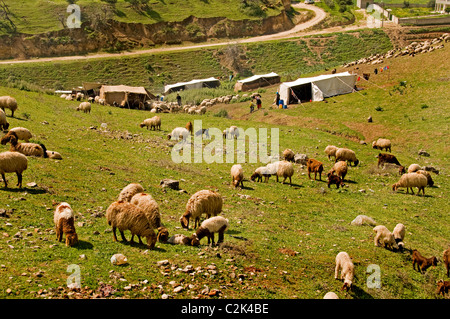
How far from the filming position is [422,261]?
559 inches

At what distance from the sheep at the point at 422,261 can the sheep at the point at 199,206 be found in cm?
640

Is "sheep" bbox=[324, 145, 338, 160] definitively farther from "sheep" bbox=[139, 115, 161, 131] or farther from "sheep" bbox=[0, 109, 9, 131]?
"sheep" bbox=[0, 109, 9, 131]

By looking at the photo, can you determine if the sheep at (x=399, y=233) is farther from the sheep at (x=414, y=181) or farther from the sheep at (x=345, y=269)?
the sheep at (x=414, y=181)

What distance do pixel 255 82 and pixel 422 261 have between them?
50829 mm

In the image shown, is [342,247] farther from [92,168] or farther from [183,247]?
[92,168]

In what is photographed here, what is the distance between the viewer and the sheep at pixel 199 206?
593 inches

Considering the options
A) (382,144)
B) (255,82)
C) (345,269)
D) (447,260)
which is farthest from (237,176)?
(255,82)

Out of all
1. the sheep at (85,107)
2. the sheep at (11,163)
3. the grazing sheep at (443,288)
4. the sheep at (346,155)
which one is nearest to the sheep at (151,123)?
the sheep at (85,107)

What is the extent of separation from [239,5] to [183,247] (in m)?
98.8

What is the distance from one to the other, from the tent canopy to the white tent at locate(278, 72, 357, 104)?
13.8 meters

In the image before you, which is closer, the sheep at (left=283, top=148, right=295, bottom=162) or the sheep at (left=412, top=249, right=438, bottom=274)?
the sheep at (left=412, top=249, right=438, bottom=274)

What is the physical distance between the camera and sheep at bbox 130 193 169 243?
44.1 ft

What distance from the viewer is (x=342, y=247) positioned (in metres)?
14.8

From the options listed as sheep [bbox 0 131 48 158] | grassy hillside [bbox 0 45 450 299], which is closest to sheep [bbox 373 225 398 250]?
grassy hillside [bbox 0 45 450 299]
